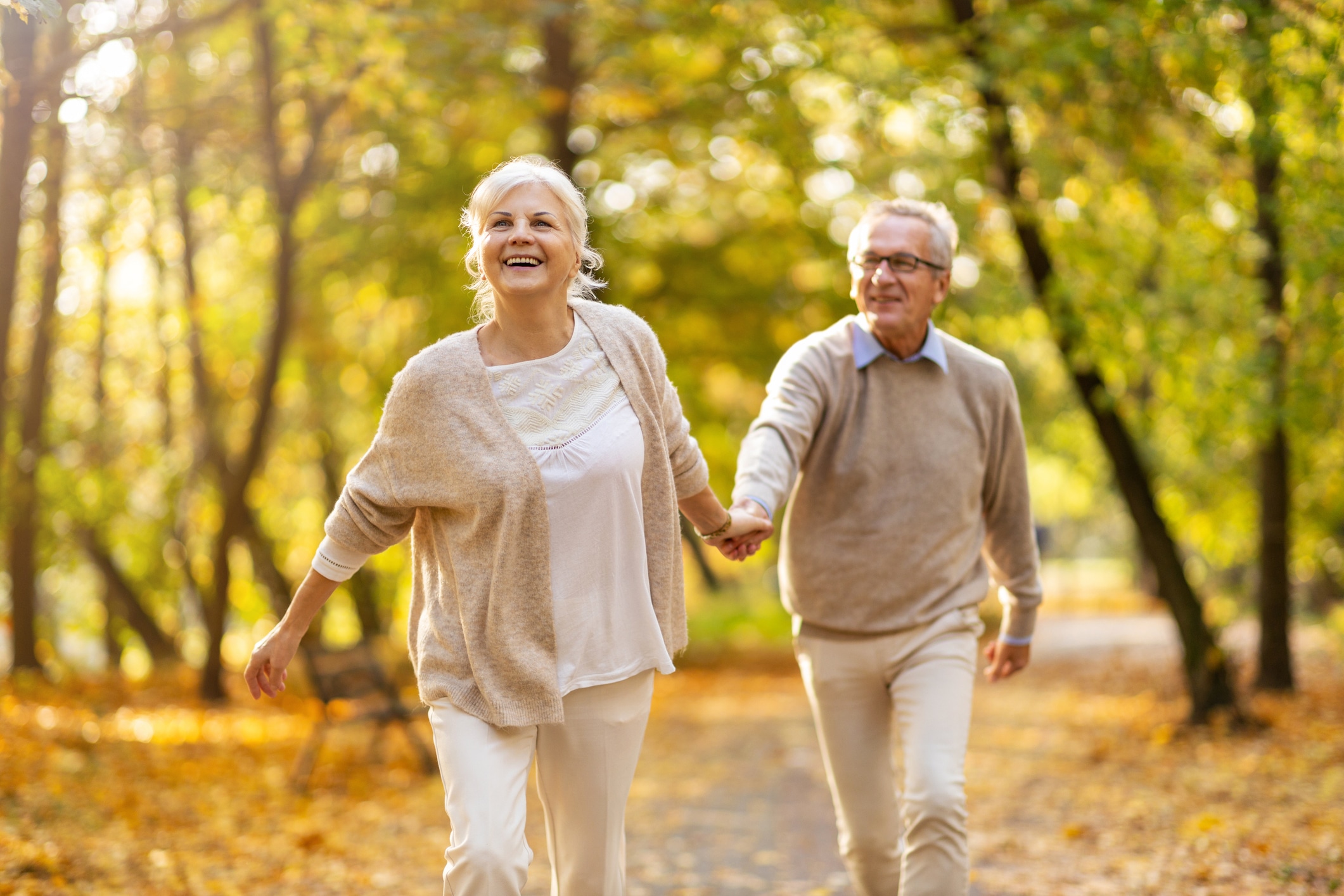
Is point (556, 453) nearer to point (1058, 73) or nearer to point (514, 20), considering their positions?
point (1058, 73)

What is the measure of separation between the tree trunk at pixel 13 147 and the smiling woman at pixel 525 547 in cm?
430

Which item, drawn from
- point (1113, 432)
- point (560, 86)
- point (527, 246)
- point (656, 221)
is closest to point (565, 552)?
point (527, 246)

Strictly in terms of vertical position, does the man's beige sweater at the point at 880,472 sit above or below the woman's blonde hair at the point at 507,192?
below

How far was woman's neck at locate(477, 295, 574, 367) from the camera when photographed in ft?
10.5

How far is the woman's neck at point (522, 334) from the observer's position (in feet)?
10.5

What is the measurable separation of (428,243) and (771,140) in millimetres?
4067

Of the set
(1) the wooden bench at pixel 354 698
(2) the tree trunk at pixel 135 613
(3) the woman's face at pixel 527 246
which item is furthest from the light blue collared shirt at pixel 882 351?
(2) the tree trunk at pixel 135 613

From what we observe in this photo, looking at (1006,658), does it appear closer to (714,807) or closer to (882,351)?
(882,351)

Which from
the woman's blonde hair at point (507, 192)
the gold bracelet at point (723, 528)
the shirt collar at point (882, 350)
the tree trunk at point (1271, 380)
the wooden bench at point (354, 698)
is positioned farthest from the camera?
the wooden bench at point (354, 698)

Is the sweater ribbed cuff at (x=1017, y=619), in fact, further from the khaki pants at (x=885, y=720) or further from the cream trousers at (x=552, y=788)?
the cream trousers at (x=552, y=788)

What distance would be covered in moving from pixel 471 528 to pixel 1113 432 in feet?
23.5

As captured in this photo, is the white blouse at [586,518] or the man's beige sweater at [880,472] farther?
the man's beige sweater at [880,472]

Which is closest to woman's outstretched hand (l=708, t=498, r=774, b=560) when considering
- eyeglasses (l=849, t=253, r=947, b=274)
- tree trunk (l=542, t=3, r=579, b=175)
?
eyeglasses (l=849, t=253, r=947, b=274)

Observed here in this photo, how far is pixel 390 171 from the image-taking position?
522 inches
